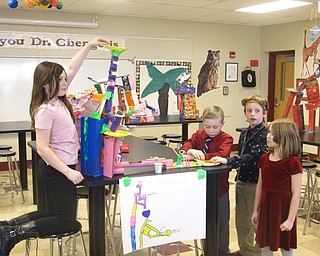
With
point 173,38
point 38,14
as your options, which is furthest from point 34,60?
point 173,38

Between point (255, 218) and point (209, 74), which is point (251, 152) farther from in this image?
point (209, 74)

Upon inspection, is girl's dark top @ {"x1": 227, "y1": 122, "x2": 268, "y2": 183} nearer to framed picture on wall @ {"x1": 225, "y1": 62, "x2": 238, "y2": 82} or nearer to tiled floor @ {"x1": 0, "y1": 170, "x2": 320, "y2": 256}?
tiled floor @ {"x1": 0, "y1": 170, "x2": 320, "y2": 256}

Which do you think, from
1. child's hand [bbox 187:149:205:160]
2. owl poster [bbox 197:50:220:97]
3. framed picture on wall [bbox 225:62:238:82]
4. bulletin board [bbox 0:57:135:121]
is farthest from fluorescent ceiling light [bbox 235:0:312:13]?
child's hand [bbox 187:149:205:160]

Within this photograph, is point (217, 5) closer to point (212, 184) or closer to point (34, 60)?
point (34, 60)

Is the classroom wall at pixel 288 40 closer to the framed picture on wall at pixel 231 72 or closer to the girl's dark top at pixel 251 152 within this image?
the framed picture on wall at pixel 231 72

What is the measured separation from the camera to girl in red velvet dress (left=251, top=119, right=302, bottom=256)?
2.45 m

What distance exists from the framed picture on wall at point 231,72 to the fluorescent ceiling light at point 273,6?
1.63 metres

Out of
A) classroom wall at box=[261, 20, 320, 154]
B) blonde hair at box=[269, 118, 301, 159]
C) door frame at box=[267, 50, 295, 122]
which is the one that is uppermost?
classroom wall at box=[261, 20, 320, 154]

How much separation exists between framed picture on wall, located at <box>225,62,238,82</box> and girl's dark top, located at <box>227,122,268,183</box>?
5.11 m

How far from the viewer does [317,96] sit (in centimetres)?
485

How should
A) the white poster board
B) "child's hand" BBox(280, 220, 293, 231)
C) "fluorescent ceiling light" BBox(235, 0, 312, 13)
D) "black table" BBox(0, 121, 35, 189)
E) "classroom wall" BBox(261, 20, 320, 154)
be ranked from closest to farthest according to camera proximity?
the white poster board, "child's hand" BBox(280, 220, 293, 231), "black table" BBox(0, 121, 35, 189), "fluorescent ceiling light" BBox(235, 0, 312, 13), "classroom wall" BBox(261, 20, 320, 154)

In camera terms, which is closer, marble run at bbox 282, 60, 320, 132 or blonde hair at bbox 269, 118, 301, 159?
blonde hair at bbox 269, 118, 301, 159

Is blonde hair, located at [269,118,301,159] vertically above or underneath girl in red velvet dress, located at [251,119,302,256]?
above

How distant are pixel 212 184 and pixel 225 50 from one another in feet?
18.5
